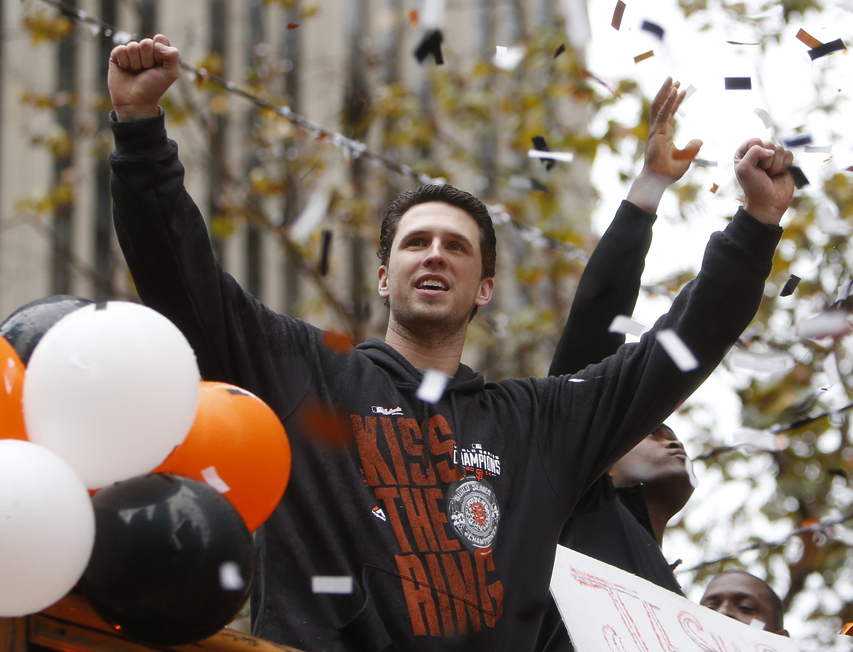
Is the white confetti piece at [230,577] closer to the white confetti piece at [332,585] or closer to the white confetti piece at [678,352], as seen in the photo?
the white confetti piece at [332,585]

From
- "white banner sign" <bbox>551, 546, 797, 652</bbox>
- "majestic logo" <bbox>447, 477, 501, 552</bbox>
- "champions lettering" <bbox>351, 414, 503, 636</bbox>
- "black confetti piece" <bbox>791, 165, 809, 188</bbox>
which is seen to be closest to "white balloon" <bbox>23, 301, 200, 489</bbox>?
"champions lettering" <bbox>351, 414, 503, 636</bbox>

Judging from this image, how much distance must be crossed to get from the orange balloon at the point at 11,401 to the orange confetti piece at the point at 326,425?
29.3 inches

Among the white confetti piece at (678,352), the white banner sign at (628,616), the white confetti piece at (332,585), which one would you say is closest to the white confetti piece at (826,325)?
the white confetti piece at (678,352)

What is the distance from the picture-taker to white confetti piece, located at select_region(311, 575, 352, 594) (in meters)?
2.23

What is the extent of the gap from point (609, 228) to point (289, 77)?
701 cm

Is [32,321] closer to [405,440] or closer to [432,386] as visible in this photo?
[405,440]

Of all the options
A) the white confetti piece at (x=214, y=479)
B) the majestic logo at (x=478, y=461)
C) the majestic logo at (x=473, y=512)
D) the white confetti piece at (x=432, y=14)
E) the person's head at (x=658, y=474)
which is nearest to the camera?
the white confetti piece at (x=214, y=479)

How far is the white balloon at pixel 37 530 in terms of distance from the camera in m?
1.59

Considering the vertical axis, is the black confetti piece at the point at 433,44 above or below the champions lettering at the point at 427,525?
above

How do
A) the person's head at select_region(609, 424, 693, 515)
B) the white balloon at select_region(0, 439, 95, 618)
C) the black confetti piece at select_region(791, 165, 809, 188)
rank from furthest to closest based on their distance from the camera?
the person's head at select_region(609, 424, 693, 515) < the black confetti piece at select_region(791, 165, 809, 188) < the white balloon at select_region(0, 439, 95, 618)

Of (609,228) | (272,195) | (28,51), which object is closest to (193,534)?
(609,228)

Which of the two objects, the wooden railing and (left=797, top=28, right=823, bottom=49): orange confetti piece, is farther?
(left=797, top=28, right=823, bottom=49): orange confetti piece

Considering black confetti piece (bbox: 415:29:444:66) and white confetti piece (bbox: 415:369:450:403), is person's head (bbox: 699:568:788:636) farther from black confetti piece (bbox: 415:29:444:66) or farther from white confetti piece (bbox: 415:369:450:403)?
black confetti piece (bbox: 415:29:444:66)

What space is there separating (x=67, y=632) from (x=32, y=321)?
635 millimetres
